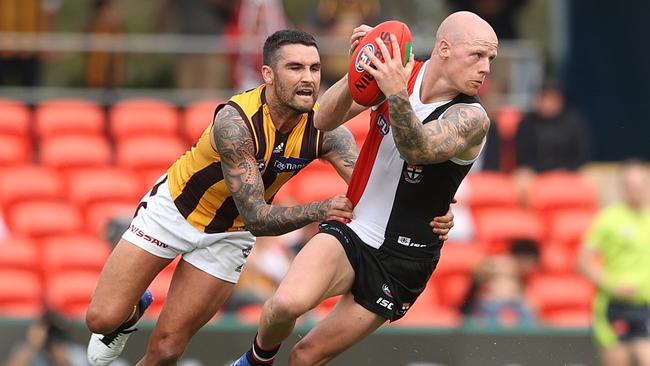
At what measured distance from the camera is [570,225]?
15898mm

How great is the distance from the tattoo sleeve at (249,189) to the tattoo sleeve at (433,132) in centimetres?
80

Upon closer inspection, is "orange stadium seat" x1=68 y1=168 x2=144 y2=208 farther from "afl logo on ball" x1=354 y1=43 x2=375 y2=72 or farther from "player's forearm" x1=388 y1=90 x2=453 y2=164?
"player's forearm" x1=388 y1=90 x2=453 y2=164

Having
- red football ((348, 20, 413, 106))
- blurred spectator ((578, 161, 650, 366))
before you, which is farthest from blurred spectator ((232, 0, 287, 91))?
red football ((348, 20, 413, 106))

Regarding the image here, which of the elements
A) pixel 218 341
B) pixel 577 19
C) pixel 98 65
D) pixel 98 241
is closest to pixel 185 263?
pixel 218 341

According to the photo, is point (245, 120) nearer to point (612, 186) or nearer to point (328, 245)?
point (328, 245)

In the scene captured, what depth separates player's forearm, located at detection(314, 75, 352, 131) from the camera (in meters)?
8.61

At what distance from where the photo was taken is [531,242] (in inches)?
585

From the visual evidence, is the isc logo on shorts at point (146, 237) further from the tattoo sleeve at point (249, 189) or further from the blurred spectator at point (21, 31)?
the blurred spectator at point (21, 31)

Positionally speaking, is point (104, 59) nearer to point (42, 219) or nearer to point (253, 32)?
point (253, 32)

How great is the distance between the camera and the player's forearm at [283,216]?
8672 millimetres

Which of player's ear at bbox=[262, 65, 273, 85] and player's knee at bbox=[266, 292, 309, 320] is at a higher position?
player's ear at bbox=[262, 65, 273, 85]

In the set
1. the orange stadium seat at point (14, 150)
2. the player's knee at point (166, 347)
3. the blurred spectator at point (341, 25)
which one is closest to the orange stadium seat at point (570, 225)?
the blurred spectator at point (341, 25)

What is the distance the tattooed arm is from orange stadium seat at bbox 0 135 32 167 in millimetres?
6982

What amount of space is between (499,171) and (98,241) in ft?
15.0
